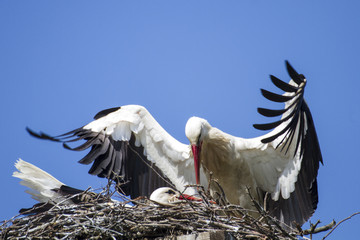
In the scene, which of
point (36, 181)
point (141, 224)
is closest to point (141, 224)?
point (141, 224)

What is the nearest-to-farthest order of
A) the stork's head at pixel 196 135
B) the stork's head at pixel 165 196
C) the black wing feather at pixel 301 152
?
the stork's head at pixel 165 196, the black wing feather at pixel 301 152, the stork's head at pixel 196 135

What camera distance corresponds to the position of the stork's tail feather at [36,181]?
6.56m

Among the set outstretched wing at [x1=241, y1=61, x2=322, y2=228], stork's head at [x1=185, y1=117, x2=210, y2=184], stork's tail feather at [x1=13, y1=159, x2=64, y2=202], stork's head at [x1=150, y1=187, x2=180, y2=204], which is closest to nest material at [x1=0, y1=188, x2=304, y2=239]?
stork's head at [x1=150, y1=187, x2=180, y2=204]

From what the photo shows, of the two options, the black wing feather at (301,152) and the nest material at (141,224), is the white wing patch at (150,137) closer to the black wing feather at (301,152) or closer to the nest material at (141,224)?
the black wing feather at (301,152)

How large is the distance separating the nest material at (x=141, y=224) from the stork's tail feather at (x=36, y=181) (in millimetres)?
1944

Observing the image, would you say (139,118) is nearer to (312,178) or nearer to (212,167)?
(212,167)

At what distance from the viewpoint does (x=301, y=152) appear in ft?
19.8

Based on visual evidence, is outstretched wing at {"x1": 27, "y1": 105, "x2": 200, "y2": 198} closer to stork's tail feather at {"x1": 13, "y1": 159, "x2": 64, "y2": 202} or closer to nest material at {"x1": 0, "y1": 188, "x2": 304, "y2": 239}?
stork's tail feather at {"x1": 13, "y1": 159, "x2": 64, "y2": 202}

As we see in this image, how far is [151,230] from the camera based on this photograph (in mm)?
4352

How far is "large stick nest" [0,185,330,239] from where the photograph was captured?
4277mm

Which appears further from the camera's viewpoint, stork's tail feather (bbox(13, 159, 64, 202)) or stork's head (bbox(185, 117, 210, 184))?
stork's tail feather (bbox(13, 159, 64, 202))

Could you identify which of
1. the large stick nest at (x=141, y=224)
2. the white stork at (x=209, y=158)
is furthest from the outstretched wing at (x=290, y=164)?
the large stick nest at (x=141, y=224)

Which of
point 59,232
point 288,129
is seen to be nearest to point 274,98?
point 288,129

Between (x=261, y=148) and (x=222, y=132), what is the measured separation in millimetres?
408
